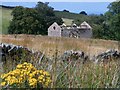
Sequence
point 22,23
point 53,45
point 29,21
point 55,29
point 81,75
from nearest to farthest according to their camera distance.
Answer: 1. point 81,75
2. point 53,45
3. point 55,29
4. point 22,23
5. point 29,21

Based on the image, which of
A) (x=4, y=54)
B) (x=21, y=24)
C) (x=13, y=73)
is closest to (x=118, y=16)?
(x=21, y=24)

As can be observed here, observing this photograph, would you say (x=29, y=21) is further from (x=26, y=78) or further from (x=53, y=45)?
(x=26, y=78)

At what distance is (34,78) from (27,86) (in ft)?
0.33

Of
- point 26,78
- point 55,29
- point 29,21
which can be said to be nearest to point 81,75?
point 26,78

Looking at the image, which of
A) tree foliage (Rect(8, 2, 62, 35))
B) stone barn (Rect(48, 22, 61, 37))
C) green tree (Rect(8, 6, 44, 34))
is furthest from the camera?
green tree (Rect(8, 6, 44, 34))

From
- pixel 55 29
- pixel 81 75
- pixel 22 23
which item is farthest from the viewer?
pixel 22 23

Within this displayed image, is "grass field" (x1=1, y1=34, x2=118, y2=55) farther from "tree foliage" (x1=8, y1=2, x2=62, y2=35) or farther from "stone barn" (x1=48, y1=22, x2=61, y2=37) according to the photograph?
"tree foliage" (x1=8, y1=2, x2=62, y2=35)

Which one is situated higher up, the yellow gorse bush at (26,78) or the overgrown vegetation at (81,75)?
the yellow gorse bush at (26,78)

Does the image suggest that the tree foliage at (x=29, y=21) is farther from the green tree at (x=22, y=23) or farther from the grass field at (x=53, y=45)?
the grass field at (x=53, y=45)

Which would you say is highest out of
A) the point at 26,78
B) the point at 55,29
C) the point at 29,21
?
the point at 29,21

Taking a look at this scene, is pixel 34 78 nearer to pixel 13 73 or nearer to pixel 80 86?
pixel 13 73

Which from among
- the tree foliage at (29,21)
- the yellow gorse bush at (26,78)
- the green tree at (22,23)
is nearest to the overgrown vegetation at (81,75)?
the yellow gorse bush at (26,78)

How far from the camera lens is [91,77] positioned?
13.3ft

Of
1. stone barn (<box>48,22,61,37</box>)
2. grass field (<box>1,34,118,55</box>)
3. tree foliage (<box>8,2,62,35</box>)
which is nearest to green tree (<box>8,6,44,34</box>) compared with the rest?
tree foliage (<box>8,2,62,35</box>)
